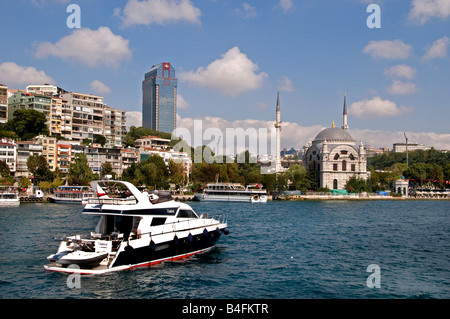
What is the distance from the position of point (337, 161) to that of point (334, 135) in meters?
8.51

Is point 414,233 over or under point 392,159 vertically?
under

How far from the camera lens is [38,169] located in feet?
234

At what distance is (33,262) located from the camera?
20016 mm

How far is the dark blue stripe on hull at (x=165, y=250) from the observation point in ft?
59.6

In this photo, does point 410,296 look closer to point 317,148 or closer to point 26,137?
point 26,137

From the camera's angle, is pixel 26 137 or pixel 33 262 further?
pixel 26 137

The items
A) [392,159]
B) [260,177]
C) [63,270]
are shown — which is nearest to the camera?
[63,270]

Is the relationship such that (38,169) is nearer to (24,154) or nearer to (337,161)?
(24,154)

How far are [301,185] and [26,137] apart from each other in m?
59.4

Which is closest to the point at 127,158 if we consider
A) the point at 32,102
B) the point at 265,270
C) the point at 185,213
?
the point at 32,102

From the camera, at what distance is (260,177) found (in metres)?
99.4

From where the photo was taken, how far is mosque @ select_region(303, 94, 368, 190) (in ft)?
357

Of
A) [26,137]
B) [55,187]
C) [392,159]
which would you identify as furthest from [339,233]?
[392,159]

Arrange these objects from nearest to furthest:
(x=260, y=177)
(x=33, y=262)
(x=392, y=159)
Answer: (x=33, y=262) → (x=260, y=177) → (x=392, y=159)
